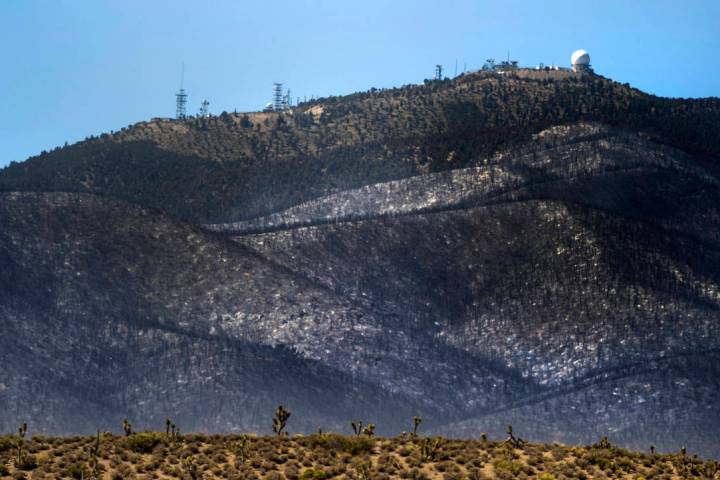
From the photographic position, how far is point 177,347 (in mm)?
110438

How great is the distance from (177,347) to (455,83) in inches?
2896

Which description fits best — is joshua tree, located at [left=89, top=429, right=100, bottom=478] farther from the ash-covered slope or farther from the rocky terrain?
the rocky terrain

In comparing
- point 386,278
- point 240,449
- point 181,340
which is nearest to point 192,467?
point 240,449

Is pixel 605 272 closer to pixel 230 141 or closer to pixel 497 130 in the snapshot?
pixel 497 130

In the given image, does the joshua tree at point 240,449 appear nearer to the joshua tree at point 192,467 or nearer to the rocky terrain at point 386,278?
the joshua tree at point 192,467

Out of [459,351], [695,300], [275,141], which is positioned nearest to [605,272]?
[695,300]

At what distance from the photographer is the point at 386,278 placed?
122m

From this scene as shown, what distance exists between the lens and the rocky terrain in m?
104

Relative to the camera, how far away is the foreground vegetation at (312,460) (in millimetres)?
60500

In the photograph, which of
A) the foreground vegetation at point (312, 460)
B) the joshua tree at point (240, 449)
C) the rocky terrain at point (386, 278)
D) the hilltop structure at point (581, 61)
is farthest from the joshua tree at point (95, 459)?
the hilltop structure at point (581, 61)

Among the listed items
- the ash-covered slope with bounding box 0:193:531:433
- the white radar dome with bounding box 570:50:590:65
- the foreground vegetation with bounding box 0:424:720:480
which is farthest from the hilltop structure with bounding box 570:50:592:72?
the foreground vegetation with bounding box 0:424:720:480

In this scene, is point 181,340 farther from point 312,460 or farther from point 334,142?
point 312,460

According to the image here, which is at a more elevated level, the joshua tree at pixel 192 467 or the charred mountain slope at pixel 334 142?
the charred mountain slope at pixel 334 142

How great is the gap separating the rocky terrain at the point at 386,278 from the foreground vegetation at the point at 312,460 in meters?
30.8
